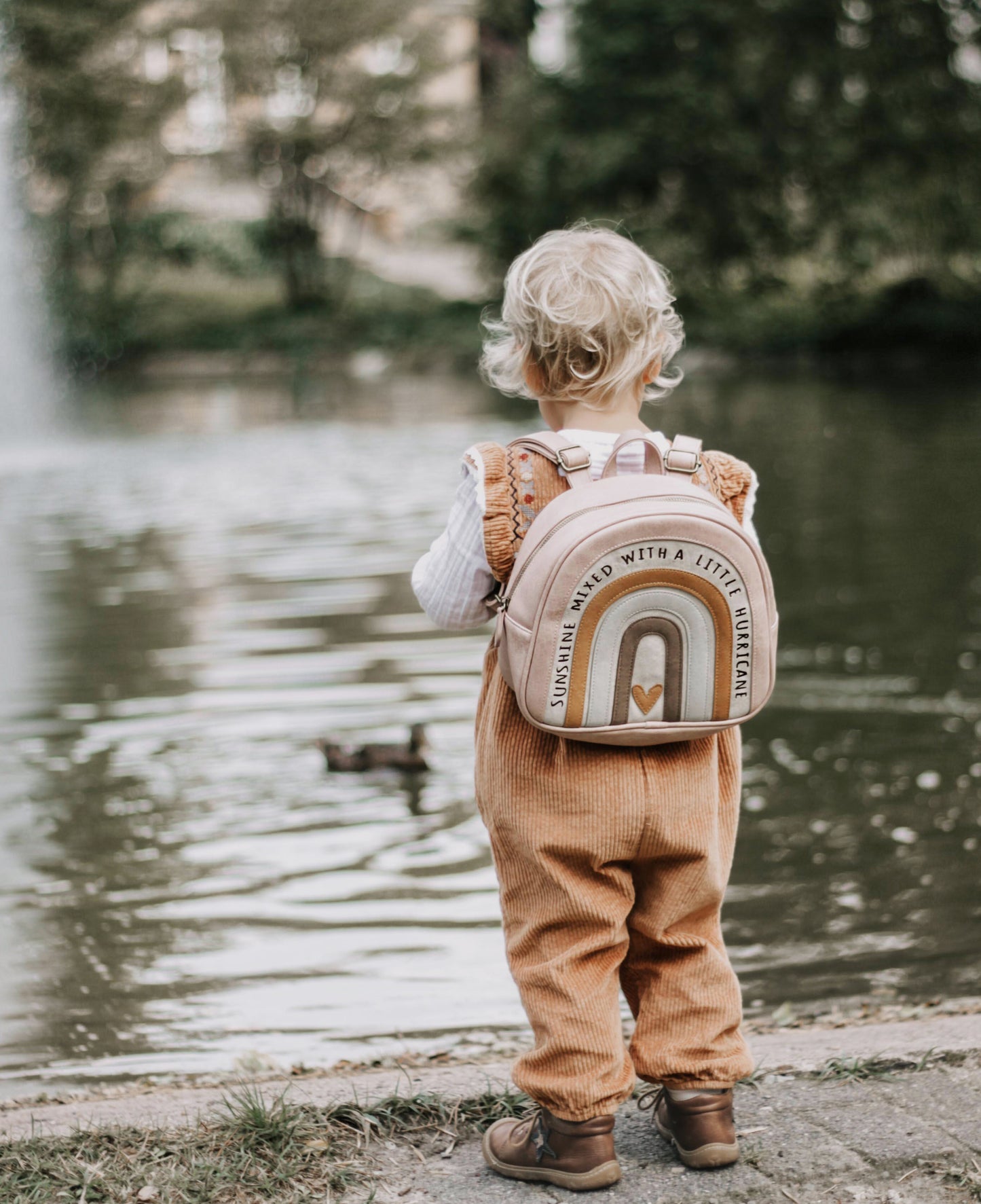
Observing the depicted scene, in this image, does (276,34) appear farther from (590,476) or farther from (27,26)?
(590,476)

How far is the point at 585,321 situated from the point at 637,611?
453 mm

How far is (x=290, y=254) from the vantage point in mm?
36781

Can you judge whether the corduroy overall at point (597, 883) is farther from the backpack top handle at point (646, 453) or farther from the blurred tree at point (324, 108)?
the blurred tree at point (324, 108)

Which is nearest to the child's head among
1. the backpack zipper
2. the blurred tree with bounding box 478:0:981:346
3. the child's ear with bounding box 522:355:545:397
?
the child's ear with bounding box 522:355:545:397

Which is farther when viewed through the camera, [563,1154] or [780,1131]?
[780,1131]

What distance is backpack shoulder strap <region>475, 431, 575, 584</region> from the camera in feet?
7.70

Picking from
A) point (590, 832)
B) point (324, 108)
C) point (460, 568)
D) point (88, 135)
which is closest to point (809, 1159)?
point (590, 832)

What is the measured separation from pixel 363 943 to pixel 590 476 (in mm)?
2051

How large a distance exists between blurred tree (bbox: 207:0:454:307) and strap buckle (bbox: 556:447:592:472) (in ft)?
111

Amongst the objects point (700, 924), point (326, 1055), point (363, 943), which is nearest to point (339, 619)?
point (363, 943)

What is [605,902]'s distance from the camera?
2.37m

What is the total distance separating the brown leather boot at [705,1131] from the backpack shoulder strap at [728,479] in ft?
3.04

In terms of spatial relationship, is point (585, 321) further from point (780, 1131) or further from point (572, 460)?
point (780, 1131)

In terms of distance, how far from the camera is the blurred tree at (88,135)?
107 feet
